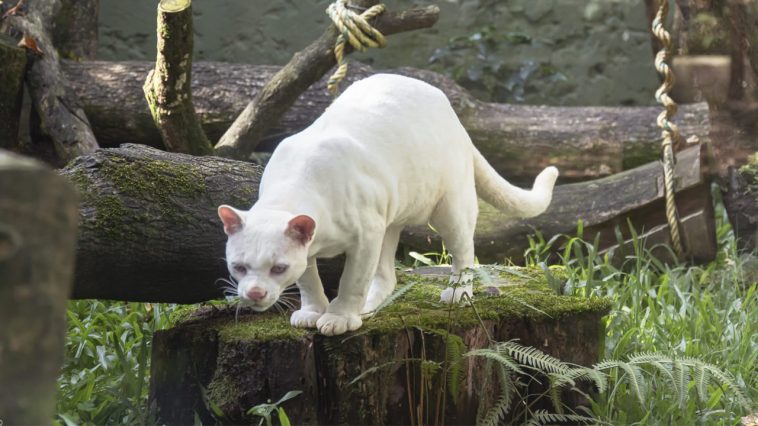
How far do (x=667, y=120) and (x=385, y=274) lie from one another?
6.95 ft

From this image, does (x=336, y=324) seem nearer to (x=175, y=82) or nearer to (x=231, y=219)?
(x=231, y=219)

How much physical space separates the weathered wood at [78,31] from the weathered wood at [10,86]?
3.35 ft

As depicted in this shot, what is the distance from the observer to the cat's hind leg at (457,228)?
10.7 feet

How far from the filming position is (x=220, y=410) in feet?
9.60

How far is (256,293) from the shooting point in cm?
255

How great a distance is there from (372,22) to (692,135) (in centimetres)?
240

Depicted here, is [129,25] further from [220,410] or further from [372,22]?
[220,410]

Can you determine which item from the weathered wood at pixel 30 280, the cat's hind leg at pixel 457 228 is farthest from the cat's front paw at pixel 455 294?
the weathered wood at pixel 30 280

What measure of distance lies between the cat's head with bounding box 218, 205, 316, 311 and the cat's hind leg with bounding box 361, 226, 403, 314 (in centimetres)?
79

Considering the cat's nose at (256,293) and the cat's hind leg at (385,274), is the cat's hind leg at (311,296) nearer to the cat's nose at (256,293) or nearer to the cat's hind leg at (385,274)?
the cat's hind leg at (385,274)

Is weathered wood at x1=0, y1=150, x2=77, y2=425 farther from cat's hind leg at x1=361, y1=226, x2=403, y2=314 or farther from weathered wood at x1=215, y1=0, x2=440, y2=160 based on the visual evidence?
weathered wood at x1=215, y1=0, x2=440, y2=160

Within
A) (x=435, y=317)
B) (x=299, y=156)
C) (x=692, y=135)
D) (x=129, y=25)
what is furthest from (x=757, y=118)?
(x=129, y=25)

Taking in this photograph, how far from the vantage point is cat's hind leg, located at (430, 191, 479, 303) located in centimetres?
327

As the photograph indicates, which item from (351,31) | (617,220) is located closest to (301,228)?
(351,31)
